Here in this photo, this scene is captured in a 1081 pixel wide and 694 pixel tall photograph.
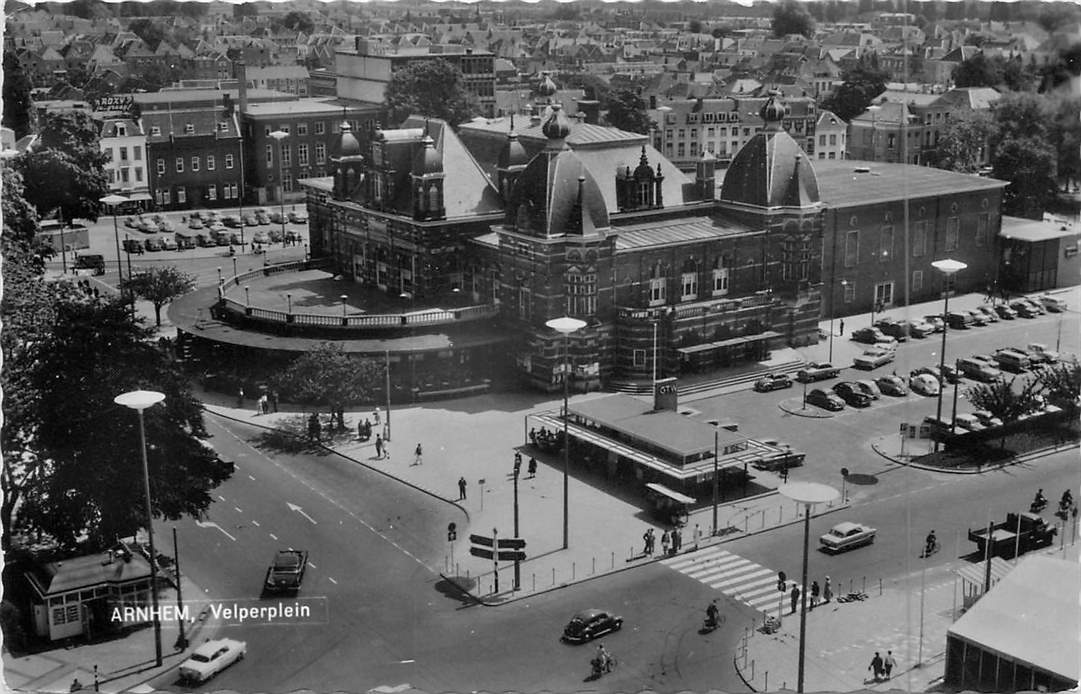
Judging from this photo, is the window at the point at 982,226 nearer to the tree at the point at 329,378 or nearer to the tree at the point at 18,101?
the tree at the point at 329,378

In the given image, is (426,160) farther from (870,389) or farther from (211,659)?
(211,659)

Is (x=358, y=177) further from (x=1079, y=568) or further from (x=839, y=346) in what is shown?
(x=1079, y=568)

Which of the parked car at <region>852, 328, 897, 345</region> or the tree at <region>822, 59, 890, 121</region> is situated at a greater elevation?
the tree at <region>822, 59, 890, 121</region>

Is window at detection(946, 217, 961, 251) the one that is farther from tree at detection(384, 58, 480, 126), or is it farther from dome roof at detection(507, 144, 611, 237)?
tree at detection(384, 58, 480, 126)

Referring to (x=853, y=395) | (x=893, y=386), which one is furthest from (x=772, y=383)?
(x=893, y=386)

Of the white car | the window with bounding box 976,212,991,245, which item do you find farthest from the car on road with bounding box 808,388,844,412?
the white car
